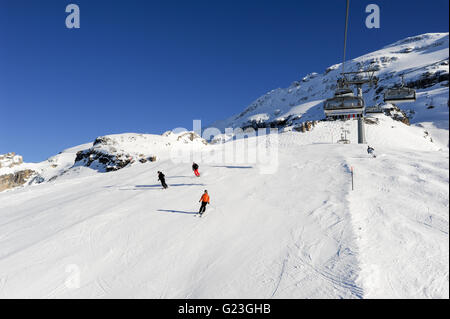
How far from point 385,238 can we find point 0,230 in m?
16.3

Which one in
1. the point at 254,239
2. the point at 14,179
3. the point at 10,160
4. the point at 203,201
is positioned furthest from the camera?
the point at 10,160

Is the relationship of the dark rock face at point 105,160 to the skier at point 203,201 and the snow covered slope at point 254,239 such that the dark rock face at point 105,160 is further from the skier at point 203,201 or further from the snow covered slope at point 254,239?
the skier at point 203,201

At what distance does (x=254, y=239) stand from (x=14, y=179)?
87.2 meters

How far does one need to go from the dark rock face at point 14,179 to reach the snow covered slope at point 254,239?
6881 cm

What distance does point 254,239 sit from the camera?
8.63m

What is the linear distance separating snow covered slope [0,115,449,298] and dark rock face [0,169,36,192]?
68806mm

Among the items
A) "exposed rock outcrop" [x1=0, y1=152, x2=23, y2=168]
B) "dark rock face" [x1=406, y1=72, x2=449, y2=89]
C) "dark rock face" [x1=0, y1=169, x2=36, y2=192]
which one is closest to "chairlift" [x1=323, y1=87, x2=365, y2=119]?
"dark rock face" [x1=0, y1=169, x2=36, y2=192]

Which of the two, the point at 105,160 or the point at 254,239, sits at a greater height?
the point at 105,160

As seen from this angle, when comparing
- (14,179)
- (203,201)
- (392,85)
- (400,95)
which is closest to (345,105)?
(400,95)

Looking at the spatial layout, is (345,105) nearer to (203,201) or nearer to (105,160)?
(203,201)

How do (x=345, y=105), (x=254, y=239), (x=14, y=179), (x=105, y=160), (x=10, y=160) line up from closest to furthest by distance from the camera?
1. (x=254, y=239)
2. (x=345, y=105)
3. (x=105, y=160)
4. (x=14, y=179)
5. (x=10, y=160)

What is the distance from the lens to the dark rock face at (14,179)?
72.1 meters
